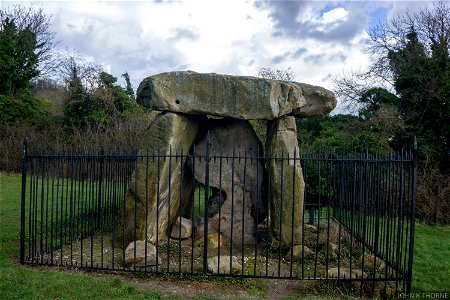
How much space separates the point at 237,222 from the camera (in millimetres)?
9469

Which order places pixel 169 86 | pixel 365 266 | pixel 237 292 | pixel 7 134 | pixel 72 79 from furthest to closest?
pixel 72 79
pixel 7 134
pixel 169 86
pixel 365 266
pixel 237 292

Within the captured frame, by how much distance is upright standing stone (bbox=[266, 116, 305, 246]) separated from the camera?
8.66 m

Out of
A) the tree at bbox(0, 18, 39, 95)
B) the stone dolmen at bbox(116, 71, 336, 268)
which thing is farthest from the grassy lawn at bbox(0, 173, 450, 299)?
the tree at bbox(0, 18, 39, 95)

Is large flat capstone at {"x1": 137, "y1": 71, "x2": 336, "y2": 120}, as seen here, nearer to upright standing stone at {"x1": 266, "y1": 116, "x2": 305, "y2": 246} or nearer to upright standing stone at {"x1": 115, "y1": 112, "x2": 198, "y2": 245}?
upright standing stone at {"x1": 115, "y1": 112, "x2": 198, "y2": 245}

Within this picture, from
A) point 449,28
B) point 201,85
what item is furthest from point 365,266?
point 449,28

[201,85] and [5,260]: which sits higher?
[201,85]

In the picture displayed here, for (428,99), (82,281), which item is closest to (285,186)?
(82,281)

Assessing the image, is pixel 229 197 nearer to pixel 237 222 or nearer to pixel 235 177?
pixel 235 177

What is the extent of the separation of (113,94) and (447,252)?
53.5ft

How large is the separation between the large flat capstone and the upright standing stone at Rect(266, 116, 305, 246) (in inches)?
19.4

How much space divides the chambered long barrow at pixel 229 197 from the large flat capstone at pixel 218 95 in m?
0.02

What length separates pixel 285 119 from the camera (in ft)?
29.3

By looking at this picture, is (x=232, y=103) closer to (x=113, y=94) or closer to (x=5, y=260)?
(x=5, y=260)

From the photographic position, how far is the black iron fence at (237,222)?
7.31 meters
